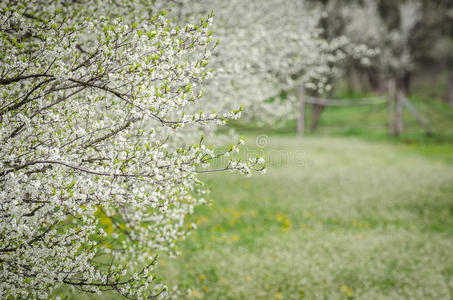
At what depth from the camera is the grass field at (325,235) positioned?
705 centimetres

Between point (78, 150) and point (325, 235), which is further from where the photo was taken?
point (325, 235)

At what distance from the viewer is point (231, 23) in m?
8.83

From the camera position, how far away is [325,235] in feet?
31.5

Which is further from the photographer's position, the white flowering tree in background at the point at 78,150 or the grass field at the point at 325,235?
the grass field at the point at 325,235

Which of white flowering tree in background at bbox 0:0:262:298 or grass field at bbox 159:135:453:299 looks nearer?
white flowering tree in background at bbox 0:0:262:298

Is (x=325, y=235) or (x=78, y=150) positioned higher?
(x=78, y=150)

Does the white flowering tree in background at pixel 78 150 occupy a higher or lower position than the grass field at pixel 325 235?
higher

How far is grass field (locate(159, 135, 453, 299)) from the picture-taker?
7.05 meters

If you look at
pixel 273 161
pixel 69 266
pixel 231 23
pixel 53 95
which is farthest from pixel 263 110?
pixel 69 266

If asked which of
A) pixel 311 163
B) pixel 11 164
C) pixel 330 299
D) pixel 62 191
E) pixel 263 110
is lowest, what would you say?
pixel 330 299

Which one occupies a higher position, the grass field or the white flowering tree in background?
the white flowering tree in background

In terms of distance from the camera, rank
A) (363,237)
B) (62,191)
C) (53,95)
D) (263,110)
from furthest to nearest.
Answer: (263,110) < (363,237) < (53,95) < (62,191)

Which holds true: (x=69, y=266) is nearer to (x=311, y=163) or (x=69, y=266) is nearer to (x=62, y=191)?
(x=62, y=191)

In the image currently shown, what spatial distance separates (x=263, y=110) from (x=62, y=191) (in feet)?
32.5
